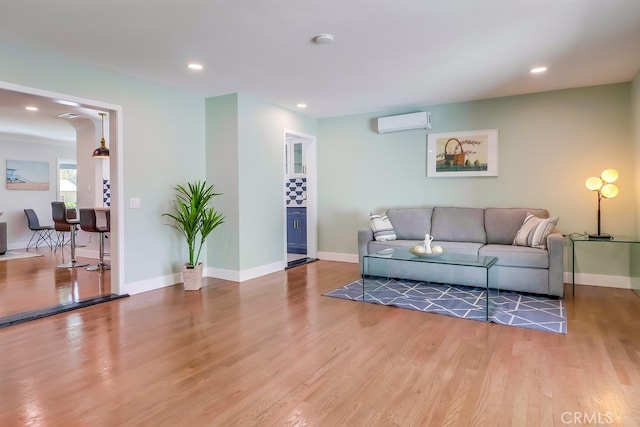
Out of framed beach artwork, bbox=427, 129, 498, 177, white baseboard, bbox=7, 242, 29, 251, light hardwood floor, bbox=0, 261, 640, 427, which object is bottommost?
light hardwood floor, bbox=0, 261, 640, 427

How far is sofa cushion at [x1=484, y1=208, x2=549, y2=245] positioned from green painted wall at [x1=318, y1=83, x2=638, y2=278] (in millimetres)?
262

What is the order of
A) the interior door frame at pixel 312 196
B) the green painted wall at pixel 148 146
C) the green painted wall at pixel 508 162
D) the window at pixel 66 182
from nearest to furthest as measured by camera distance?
the green painted wall at pixel 148 146 → the green painted wall at pixel 508 162 → the interior door frame at pixel 312 196 → the window at pixel 66 182

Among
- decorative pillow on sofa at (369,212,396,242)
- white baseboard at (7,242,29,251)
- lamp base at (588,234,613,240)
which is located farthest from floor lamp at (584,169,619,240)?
white baseboard at (7,242,29,251)

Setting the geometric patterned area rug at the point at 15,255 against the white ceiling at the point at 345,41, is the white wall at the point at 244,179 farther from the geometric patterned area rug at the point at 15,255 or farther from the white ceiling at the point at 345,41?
the geometric patterned area rug at the point at 15,255

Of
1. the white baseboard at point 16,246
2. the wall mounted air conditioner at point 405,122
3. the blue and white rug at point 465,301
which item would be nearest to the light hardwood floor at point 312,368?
the blue and white rug at point 465,301

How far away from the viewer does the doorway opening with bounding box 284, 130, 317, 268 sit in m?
6.46

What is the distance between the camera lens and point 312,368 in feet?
7.80

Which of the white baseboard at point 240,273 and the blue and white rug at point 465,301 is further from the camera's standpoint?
the white baseboard at point 240,273

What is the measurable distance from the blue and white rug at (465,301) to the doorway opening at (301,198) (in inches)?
77.9

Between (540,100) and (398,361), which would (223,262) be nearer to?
(398,361)

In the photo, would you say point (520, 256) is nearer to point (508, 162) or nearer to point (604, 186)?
point (604, 186)

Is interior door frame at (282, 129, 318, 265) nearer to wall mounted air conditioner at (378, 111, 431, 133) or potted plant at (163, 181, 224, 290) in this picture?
wall mounted air conditioner at (378, 111, 431, 133)

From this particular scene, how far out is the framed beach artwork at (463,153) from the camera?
512 cm

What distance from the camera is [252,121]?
500cm
